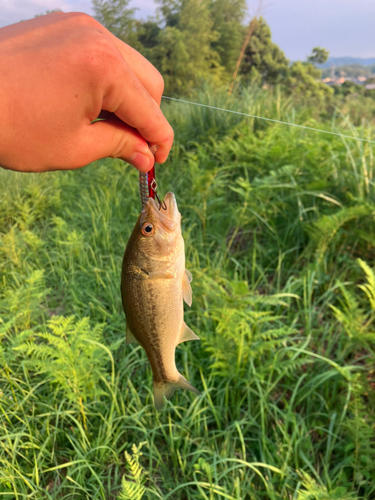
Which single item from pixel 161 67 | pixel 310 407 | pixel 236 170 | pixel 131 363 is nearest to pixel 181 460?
pixel 131 363

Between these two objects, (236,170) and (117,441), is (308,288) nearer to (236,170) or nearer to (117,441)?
(117,441)

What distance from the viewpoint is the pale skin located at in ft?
3.25

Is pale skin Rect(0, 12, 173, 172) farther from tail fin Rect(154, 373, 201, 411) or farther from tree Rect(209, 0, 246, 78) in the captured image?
tree Rect(209, 0, 246, 78)

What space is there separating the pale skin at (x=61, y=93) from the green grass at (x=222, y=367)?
111 centimetres

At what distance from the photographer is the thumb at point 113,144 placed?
1177mm

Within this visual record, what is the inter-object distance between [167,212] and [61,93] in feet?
1.93

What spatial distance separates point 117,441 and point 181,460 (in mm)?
444

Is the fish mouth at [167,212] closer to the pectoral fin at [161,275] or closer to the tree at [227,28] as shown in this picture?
the pectoral fin at [161,275]

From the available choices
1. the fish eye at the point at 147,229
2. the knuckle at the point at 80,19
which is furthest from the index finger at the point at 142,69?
the fish eye at the point at 147,229

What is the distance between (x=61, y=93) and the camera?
101cm

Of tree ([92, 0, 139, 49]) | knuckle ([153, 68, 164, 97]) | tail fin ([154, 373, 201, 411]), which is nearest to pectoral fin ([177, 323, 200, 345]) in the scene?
tail fin ([154, 373, 201, 411])

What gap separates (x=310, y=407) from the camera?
2205 millimetres

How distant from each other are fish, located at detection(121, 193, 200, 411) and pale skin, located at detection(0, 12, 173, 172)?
0.35 metres

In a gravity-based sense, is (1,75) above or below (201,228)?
above
